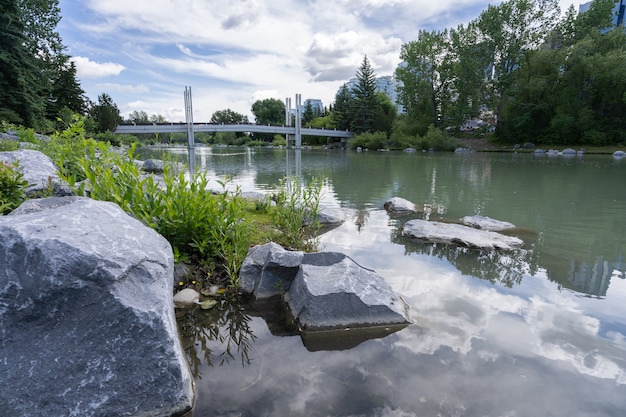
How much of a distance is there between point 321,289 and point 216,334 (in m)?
1.03

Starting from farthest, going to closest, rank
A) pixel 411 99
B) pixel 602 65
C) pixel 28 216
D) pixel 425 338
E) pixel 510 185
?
pixel 411 99 < pixel 602 65 < pixel 510 185 < pixel 425 338 < pixel 28 216

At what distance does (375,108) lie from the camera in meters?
55.9

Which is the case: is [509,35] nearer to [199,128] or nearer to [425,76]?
[425,76]

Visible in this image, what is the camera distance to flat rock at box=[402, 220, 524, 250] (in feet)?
18.4

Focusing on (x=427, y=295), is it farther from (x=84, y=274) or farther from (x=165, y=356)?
(x=84, y=274)

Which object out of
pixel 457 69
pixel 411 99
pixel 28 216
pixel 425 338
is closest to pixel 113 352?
pixel 28 216

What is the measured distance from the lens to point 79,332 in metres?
2.02

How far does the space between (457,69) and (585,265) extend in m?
46.0

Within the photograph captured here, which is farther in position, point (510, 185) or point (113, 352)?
point (510, 185)

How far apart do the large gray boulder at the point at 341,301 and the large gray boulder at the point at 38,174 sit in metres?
3.06

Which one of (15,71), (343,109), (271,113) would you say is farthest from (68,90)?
(271,113)

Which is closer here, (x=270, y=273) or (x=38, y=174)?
(x=270, y=273)

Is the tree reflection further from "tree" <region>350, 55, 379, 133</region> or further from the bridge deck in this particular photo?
"tree" <region>350, 55, 379, 133</region>

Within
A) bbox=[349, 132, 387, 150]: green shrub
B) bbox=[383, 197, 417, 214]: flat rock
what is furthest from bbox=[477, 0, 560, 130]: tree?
bbox=[383, 197, 417, 214]: flat rock
